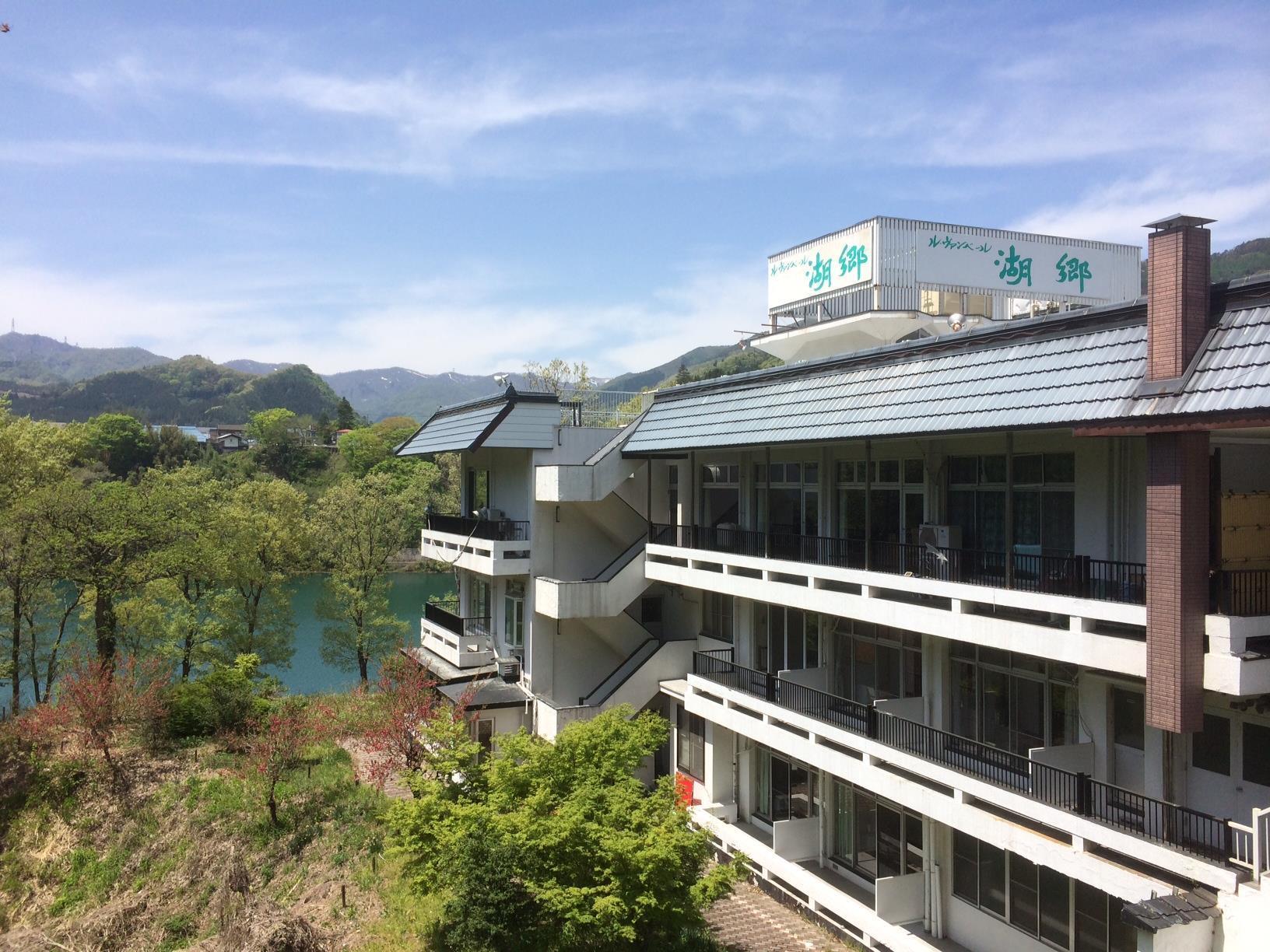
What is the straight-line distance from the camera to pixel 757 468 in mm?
18875

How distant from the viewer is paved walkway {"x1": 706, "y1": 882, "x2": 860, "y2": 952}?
13.6 metres

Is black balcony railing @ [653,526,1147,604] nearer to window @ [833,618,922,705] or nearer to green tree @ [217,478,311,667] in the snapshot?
window @ [833,618,922,705]

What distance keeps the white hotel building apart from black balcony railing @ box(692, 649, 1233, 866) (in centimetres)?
6

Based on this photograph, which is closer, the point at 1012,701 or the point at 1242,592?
the point at 1242,592

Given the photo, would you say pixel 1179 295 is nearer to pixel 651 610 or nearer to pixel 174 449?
pixel 651 610

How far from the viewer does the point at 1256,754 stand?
31.2 feet

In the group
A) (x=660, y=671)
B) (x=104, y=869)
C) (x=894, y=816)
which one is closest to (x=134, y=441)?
(x=104, y=869)

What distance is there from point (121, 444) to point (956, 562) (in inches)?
3611

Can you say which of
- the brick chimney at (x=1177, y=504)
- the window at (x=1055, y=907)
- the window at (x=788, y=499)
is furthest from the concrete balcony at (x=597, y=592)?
the brick chimney at (x=1177, y=504)

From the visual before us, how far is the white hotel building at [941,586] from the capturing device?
9062mm

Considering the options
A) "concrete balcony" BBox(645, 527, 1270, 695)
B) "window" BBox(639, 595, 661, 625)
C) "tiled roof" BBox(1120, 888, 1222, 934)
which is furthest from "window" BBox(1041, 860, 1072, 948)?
"window" BBox(639, 595, 661, 625)

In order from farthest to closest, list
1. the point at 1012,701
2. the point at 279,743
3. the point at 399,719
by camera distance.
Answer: the point at 279,743 → the point at 399,719 → the point at 1012,701

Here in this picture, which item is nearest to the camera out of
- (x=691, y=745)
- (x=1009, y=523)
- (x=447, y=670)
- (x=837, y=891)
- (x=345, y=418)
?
(x=1009, y=523)

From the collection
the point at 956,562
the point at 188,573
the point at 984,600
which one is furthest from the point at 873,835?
the point at 188,573
